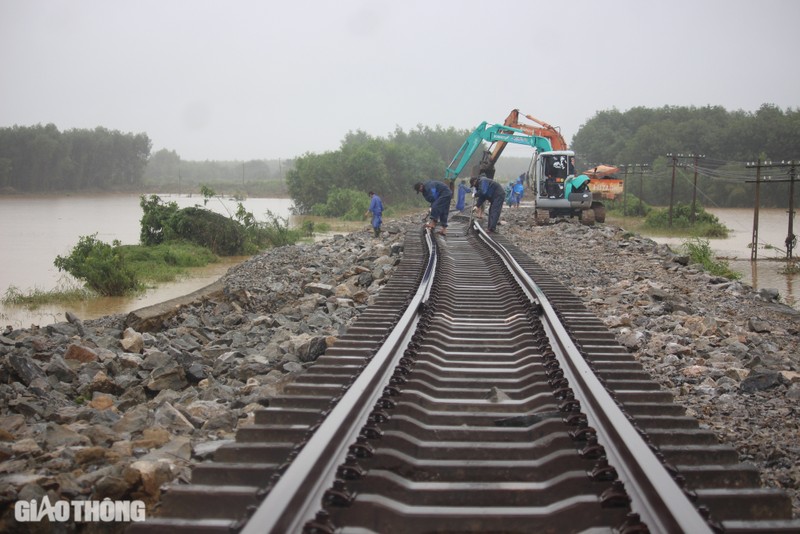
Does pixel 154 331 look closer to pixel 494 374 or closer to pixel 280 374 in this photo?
pixel 280 374

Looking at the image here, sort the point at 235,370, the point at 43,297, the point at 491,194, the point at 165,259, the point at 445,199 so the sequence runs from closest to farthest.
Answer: the point at 235,370, the point at 43,297, the point at 445,199, the point at 491,194, the point at 165,259

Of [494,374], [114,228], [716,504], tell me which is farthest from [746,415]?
[114,228]

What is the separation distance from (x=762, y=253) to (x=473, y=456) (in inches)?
986

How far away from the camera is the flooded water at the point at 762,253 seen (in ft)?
57.4

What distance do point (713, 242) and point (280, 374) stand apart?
28.2 meters

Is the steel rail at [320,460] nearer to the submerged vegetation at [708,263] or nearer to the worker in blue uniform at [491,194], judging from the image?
the submerged vegetation at [708,263]

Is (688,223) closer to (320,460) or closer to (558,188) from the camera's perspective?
(558,188)

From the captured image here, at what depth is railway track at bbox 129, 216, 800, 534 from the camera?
2865 millimetres

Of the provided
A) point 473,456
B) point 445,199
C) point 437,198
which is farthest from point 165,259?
point 473,456

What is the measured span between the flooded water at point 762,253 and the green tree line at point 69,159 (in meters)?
69.1

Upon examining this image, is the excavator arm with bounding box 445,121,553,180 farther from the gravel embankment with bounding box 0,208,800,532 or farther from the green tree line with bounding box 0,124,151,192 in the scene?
the green tree line with bounding box 0,124,151,192

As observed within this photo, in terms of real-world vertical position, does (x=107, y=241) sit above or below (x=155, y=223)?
below

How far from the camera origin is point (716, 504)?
2.99m

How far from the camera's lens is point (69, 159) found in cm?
8388
